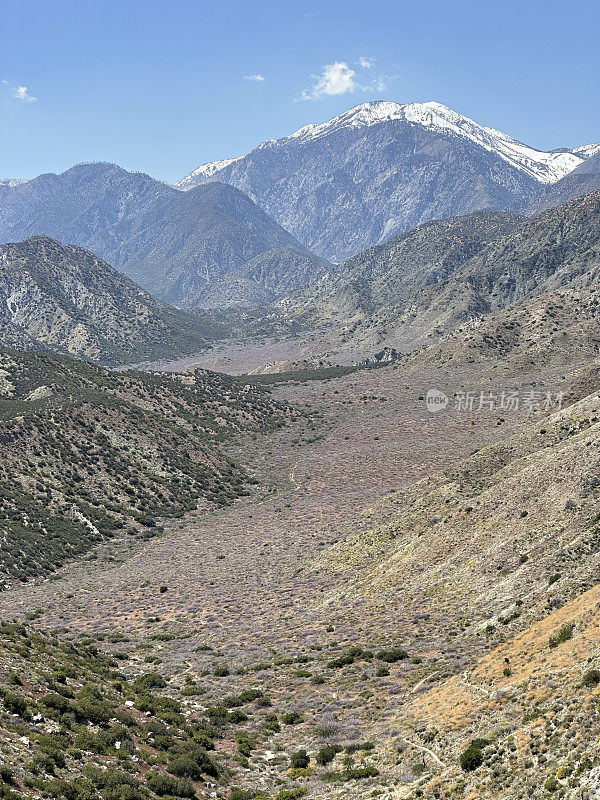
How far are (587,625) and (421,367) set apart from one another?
133m

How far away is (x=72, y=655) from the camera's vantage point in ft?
121

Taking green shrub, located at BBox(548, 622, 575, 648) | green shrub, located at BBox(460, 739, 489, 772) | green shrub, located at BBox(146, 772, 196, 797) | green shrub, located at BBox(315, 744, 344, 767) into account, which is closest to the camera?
green shrub, located at BBox(460, 739, 489, 772)

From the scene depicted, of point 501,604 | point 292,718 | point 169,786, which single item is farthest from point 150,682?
point 501,604

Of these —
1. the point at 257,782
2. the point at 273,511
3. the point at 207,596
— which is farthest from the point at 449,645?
the point at 273,511

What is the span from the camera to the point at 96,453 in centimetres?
8975

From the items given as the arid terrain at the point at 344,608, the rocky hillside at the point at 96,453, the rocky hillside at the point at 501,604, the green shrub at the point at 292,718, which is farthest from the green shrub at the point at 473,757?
the rocky hillside at the point at 96,453

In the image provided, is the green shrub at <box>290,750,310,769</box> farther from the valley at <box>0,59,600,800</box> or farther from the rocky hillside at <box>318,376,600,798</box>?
the rocky hillside at <box>318,376,600,798</box>

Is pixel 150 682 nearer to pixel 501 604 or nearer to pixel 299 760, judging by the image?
pixel 299 760

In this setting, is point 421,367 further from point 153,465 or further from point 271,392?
point 153,465

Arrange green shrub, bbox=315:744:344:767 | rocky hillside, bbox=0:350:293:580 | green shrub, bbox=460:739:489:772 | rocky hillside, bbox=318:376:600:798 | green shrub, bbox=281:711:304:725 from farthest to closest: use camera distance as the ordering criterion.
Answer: rocky hillside, bbox=0:350:293:580
green shrub, bbox=281:711:304:725
green shrub, bbox=315:744:344:767
green shrub, bbox=460:739:489:772
rocky hillside, bbox=318:376:600:798

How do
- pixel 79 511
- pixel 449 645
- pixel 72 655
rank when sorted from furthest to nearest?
pixel 79 511, pixel 72 655, pixel 449 645

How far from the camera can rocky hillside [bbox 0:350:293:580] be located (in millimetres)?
71938

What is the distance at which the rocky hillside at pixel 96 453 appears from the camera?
7194cm

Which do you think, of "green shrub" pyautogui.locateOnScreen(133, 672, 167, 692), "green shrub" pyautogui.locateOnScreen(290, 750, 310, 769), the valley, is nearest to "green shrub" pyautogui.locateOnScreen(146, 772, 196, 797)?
the valley
